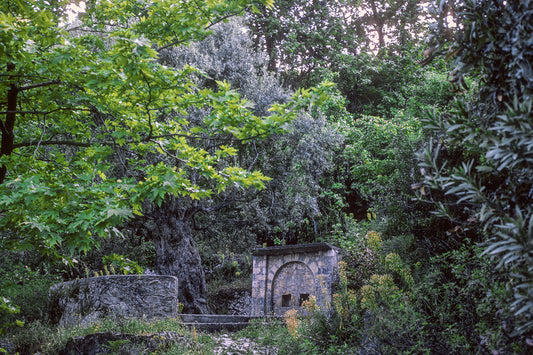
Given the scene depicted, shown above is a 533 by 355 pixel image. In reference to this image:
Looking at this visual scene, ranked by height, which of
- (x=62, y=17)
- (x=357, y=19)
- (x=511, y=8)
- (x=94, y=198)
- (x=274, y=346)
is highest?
(x=357, y=19)

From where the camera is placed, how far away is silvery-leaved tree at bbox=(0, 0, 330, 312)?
4398 millimetres

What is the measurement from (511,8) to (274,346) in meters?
7.80

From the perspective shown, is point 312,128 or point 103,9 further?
point 312,128

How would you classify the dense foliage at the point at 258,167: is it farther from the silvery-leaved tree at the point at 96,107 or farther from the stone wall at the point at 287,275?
the stone wall at the point at 287,275

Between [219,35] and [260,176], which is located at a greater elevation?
[219,35]

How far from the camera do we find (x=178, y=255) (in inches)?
553

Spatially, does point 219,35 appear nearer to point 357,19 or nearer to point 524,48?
point 357,19

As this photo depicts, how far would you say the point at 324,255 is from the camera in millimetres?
12430

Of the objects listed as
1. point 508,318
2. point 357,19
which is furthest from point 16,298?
point 357,19

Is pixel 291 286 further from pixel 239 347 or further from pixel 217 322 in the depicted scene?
pixel 239 347

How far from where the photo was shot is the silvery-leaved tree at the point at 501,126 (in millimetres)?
2389

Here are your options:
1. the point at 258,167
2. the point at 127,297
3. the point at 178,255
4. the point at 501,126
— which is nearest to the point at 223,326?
the point at 127,297

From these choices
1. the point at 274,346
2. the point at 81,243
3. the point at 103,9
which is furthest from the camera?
the point at 274,346

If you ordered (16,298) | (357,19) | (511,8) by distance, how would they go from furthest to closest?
(357,19) → (16,298) → (511,8)
